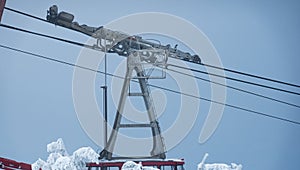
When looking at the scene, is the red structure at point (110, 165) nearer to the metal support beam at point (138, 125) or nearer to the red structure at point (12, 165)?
the red structure at point (12, 165)

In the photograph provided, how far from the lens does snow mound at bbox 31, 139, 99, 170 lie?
1372 millimetres

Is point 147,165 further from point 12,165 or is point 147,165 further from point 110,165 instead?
point 12,165

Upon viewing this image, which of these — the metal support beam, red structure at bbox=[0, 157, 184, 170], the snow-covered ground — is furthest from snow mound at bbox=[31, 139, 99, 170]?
the metal support beam

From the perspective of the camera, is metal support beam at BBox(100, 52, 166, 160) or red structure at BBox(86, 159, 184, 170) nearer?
red structure at BBox(86, 159, 184, 170)

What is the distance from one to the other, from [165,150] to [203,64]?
406 mm

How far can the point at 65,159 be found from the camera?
1.38 metres

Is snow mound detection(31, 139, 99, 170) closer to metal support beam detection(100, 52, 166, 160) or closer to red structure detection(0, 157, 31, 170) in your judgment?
red structure detection(0, 157, 31, 170)

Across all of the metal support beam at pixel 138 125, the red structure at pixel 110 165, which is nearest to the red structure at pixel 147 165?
the red structure at pixel 110 165

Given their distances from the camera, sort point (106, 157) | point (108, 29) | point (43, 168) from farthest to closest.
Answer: point (108, 29), point (106, 157), point (43, 168)

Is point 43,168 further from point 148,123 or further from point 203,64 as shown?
point 203,64

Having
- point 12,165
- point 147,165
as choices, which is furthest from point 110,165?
point 12,165

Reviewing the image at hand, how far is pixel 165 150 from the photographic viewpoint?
191cm

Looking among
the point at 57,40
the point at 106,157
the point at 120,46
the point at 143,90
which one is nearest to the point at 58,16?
the point at 57,40

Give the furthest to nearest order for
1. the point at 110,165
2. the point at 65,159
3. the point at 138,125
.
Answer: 1. the point at 138,125
2. the point at 110,165
3. the point at 65,159
